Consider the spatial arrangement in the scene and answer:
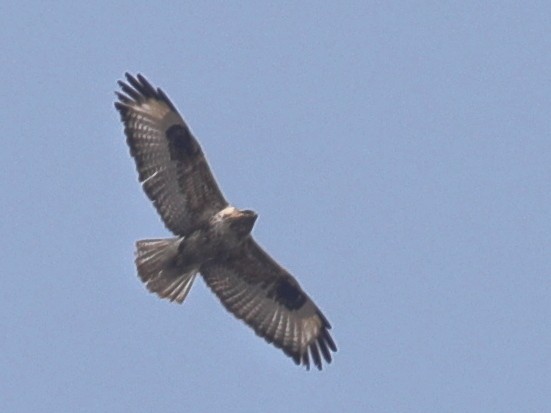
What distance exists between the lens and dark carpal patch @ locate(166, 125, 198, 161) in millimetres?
23938

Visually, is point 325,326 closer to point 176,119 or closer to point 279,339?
point 279,339

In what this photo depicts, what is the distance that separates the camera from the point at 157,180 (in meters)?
24.0

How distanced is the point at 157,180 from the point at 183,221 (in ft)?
2.01

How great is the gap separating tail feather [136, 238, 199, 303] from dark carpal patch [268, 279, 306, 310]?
1.50 meters

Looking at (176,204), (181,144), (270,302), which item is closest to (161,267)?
(176,204)

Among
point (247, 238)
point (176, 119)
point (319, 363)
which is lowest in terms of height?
point (319, 363)

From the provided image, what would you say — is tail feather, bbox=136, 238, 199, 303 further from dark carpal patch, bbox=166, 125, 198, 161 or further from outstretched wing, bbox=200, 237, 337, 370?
dark carpal patch, bbox=166, 125, 198, 161

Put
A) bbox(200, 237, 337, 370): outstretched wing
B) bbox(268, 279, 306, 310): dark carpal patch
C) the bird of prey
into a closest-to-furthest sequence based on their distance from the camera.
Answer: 1. the bird of prey
2. bbox(200, 237, 337, 370): outstretched wing
3. bbox(268, 279, 306, 310): dark carpal patch

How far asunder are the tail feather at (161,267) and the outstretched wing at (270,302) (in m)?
0.67

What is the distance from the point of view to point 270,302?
25.0m

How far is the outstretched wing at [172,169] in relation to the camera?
2392 cm

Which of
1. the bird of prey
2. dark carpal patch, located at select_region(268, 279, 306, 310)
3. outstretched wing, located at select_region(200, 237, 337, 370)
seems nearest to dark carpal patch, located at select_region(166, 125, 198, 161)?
the bird of prey

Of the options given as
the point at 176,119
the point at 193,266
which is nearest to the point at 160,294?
the point at 193,266

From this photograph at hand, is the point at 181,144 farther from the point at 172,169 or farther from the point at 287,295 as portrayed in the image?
the point at 287,295
